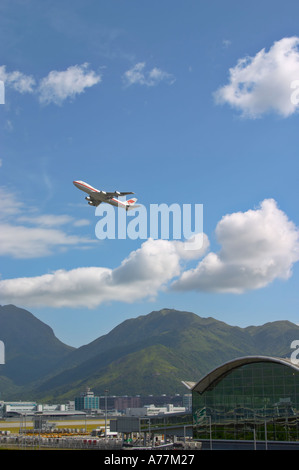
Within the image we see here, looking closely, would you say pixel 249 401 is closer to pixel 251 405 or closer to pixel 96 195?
pixel 251 405

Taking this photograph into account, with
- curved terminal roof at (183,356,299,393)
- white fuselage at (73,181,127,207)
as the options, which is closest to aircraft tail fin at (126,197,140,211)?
white fuselage at (73,181,127,207)

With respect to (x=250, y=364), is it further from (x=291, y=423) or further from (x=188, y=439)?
(x=188, y=439)

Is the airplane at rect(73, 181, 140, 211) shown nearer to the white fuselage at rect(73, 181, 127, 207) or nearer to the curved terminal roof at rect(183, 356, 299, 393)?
the white fuselage at rect(73, 181, 127, 207)

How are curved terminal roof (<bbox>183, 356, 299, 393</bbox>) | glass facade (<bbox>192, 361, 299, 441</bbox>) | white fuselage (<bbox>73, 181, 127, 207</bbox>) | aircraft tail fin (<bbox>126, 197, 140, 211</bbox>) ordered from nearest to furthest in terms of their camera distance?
glass facade (<bbox>192, 361, 299, 441</bbox>) < curved terminal roof (<bbox>183, 356, 299, 393</bbox>) < white fuselage (<bbox>73, 181, 127, 207</bbox>) < aircraft tail fin (<bbox>126, 197, 140, 211</bbox>)

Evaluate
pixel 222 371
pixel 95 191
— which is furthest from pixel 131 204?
pixel 222 371

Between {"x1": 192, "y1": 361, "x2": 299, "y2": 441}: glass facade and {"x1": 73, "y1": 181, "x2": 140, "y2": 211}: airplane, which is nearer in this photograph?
{"x1": 192, "y1": 361, "x2": 299, "y2": 441}: glass facade

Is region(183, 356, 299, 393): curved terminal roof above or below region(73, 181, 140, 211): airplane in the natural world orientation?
below

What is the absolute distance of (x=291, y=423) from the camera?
76750mm

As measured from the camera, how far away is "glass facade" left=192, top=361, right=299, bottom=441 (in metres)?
77.6

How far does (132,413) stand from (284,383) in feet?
288

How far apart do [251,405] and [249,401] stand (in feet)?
2.26

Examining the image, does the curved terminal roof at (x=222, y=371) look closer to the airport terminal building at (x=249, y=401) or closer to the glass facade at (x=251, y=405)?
the airport terminal building at (x=249, y=401)
